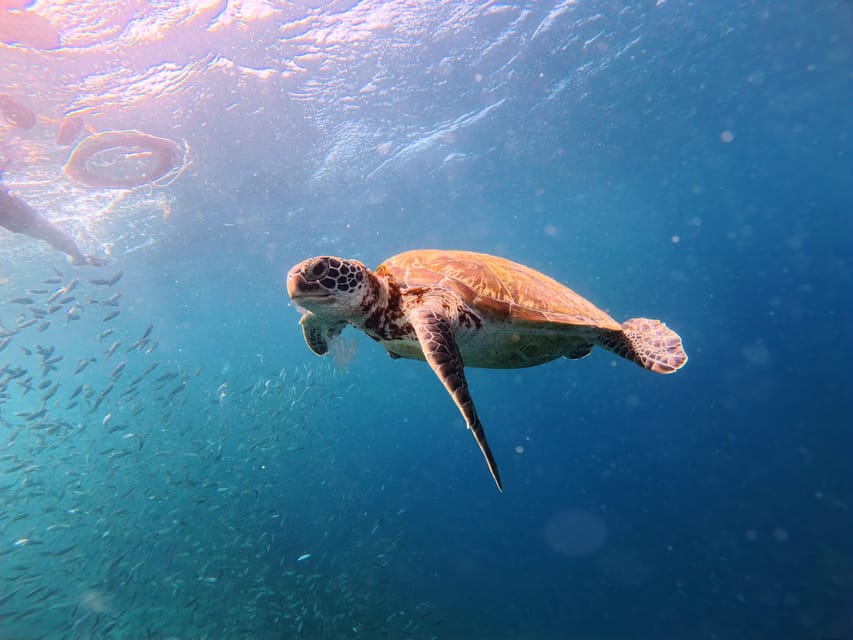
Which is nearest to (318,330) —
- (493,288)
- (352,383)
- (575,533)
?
(493,288)

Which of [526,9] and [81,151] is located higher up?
[81,151]

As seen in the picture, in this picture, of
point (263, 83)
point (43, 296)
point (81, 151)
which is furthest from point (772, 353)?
point (43, 296)

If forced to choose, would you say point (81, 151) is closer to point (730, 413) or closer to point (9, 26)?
point (9, 26)

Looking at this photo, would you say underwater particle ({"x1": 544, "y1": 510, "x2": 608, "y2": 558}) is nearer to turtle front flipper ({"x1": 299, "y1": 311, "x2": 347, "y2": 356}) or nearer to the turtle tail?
the turtle tail

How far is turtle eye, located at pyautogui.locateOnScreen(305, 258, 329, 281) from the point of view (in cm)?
288

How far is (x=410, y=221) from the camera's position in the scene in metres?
28.7

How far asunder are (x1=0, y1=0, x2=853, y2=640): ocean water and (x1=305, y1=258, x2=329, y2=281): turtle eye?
6.90 m

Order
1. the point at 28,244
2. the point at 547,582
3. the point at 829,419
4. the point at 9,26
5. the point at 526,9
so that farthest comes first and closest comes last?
1. the point at 829,419
2. the point at 28,244
3. the point at 547,582
4. the point at 526,9
5. the point at 9,26

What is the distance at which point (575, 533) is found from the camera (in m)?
19.2

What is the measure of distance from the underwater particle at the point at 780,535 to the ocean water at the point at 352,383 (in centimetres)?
9

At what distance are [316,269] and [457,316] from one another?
3.76 ft

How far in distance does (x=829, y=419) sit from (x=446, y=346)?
1060 inches

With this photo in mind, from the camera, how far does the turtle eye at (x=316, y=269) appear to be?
2.88 meters

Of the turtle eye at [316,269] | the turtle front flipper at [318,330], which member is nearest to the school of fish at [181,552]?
the turtle front flipper at [318,330]
